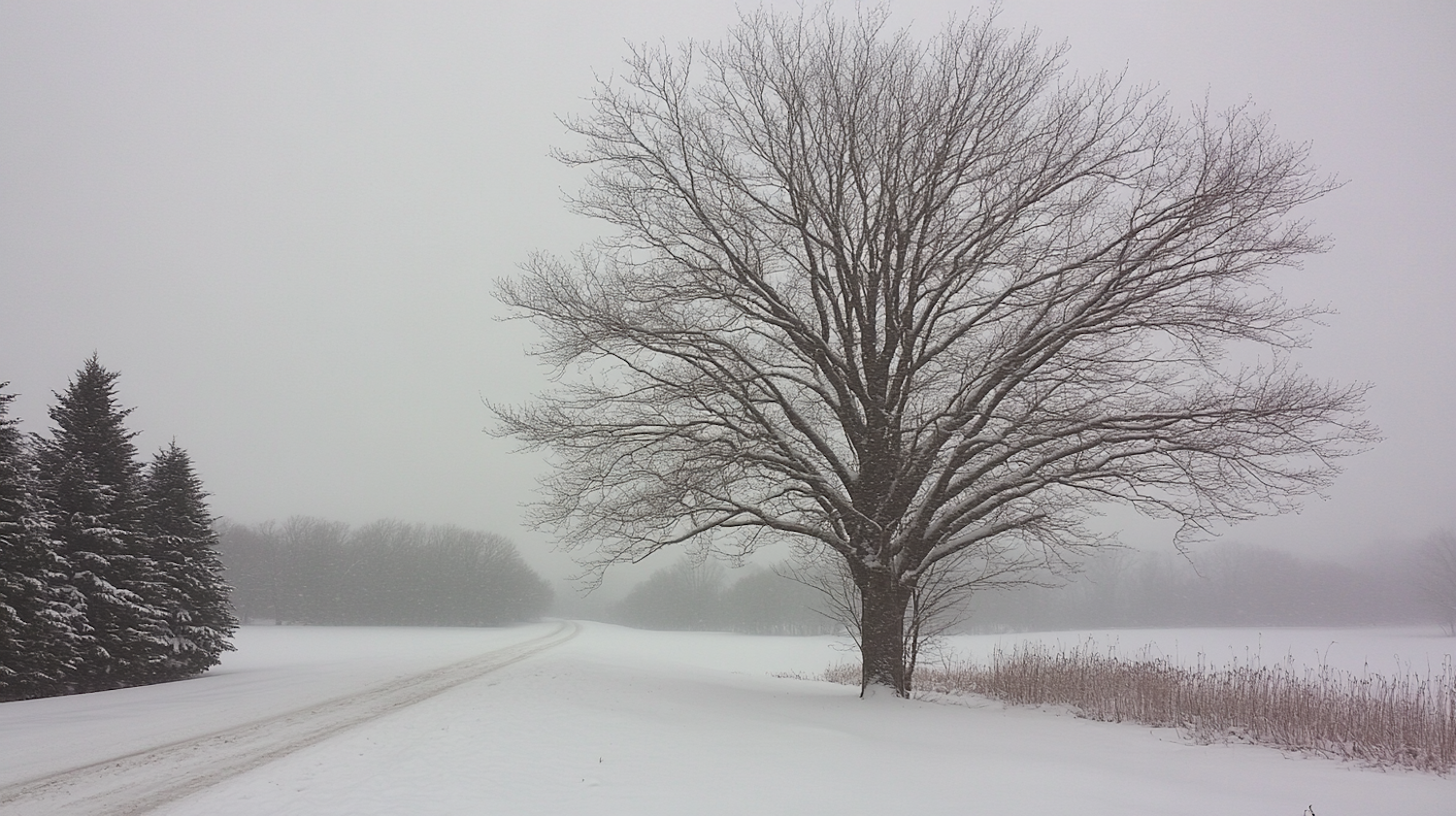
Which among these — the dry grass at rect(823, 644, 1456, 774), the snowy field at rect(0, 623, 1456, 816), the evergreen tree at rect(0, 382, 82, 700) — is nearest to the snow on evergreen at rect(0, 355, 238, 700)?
the evergreen tree at rect(0, 382, 82, 700)

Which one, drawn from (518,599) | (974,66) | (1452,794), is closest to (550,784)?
(1452,794)

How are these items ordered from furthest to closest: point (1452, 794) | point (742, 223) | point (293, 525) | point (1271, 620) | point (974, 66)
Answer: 1. point (293, 525)
2. point (1271, 620)
3. point (742, 223)
4. point (974, 66)
5. point (1452, 794)

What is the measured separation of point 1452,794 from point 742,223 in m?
10.8

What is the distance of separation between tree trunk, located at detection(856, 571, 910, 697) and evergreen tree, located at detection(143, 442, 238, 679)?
758 inches

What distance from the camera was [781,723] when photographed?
8.23 metres

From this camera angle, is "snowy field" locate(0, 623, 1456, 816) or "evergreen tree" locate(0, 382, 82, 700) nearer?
"snowy field" locate(0, 623, 1456, 816)

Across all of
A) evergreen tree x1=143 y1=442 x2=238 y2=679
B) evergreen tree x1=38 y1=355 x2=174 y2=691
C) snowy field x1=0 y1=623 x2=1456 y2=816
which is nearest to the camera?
snowy field x1=0 y1=623 x2=1456 y2=816

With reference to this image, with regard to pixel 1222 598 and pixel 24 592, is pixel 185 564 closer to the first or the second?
pixel 24 592

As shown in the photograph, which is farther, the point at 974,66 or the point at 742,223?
the point at 742,223

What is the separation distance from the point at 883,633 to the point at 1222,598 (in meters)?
94.0

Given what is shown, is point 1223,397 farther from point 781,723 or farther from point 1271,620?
point 1271,620

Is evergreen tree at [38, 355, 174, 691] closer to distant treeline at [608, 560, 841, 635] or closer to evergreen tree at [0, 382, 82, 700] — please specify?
→ evergreen tree at [0, 382, 82, 700]

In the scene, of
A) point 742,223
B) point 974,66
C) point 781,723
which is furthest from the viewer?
point 742,223

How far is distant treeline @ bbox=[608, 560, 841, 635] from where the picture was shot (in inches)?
3659
